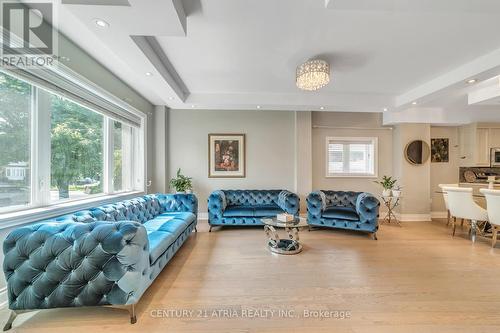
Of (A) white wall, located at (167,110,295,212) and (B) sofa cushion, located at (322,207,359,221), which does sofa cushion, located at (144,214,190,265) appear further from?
(B) sofa cushion, located at (322,207,359,221)

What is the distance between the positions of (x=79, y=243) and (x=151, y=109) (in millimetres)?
3555

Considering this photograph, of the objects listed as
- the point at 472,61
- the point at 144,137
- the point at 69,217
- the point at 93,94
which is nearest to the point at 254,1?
the point at 93,94

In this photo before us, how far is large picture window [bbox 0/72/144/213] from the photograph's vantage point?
198cm

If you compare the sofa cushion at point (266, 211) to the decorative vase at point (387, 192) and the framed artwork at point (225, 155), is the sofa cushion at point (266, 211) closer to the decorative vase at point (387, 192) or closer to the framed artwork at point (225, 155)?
the framed artwork at point (225, 155)

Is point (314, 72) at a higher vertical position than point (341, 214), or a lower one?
higher

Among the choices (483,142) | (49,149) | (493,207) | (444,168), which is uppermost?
(483,142)

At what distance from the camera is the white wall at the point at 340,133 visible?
5273mm

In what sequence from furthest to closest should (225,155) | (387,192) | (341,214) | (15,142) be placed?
(225,155) → (387,192) → (341,214) → (15,142)

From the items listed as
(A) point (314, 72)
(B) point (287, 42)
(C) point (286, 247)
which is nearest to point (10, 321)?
(C) point (286, 247)

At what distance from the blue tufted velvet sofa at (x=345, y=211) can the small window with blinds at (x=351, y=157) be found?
91 cm

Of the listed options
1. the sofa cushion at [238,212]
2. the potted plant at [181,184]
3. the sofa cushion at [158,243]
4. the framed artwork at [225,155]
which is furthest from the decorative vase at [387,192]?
the sofa cushion at [158,243]

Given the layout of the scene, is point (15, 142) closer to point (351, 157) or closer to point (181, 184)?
point (181, 184)

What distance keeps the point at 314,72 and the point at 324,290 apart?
8.29ft

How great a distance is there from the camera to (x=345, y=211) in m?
4.11
